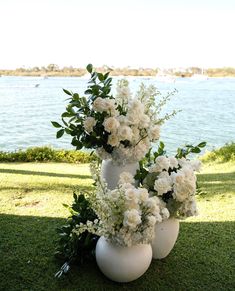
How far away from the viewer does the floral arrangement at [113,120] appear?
2.47 m

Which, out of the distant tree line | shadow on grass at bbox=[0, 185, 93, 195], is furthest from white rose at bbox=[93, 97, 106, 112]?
the distant tree line

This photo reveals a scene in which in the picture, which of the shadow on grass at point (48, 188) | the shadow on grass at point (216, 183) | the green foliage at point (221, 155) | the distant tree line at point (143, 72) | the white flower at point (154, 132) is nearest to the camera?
the white flower at point (154, 132)

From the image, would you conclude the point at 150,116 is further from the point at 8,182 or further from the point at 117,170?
the point at 8,182

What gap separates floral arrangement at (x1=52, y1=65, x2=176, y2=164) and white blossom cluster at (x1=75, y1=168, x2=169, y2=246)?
39 centimetres

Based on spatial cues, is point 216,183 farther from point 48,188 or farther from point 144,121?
point 144,121

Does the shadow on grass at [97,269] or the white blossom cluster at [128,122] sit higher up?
the white blossom cluster at [128,122]

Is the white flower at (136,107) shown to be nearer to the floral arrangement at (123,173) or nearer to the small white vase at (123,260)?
the floral arrangement at (123,173)

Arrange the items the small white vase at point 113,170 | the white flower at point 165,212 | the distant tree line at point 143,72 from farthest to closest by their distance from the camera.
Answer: the distant tree line at point 143,72 < the small white vase at point 113,170 < the white flower at point 165,212

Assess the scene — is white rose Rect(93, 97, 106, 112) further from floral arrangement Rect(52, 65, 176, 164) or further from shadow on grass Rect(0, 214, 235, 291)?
shadow on grass Rect(0, 214, 235, 291)

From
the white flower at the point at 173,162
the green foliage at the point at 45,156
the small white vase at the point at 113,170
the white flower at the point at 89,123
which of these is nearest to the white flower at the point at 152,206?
the white flower at the point at 173,162

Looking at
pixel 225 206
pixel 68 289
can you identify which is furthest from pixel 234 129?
pixel 68 289

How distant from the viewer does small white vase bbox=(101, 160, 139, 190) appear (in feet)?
8.83

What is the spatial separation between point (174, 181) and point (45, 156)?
479cm

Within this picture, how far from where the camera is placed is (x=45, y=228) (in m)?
3.22
